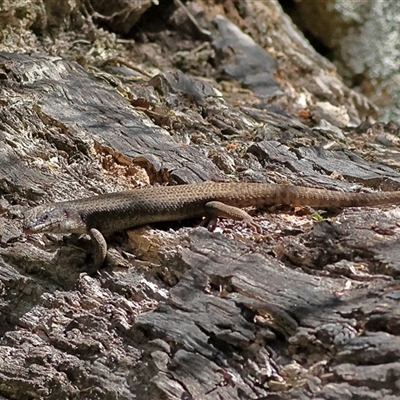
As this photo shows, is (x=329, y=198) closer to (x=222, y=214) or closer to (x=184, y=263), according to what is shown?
(x=222, y=214)

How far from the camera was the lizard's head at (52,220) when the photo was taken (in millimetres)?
4703

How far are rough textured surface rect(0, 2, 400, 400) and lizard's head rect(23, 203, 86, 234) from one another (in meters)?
0.17

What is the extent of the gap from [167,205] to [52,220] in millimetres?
856

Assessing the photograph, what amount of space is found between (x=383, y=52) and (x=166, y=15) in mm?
5335

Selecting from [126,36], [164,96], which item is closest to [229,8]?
[126,36]

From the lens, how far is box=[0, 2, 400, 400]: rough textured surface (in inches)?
143

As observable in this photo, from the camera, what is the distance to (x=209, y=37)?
31.2 feet

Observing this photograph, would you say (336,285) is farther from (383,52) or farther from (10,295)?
(383,52)

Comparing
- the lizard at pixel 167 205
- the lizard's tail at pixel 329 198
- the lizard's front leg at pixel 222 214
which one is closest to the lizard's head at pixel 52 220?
the lizard at pixel 167 205

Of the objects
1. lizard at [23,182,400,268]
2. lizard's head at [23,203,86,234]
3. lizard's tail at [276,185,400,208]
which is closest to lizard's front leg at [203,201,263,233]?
lizard at [23,182,400,268]

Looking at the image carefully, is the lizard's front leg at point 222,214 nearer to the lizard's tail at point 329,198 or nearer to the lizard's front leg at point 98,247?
the lizard's tail at point 329,198

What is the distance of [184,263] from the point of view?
4301mm

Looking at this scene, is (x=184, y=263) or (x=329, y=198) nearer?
(x=184, y=263)

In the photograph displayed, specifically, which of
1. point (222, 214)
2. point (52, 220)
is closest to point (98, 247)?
point (52, 220)
